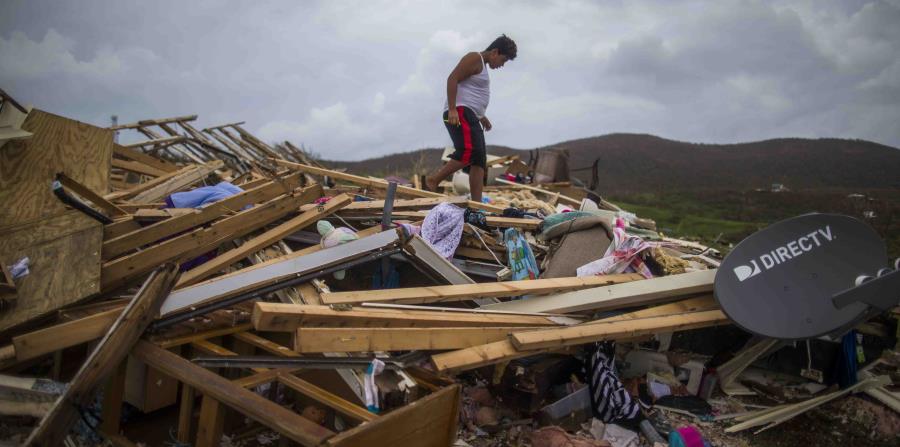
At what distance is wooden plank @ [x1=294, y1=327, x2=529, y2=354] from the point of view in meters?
2.45

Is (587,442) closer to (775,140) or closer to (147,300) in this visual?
(147,300)

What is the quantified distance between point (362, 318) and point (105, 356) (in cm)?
113

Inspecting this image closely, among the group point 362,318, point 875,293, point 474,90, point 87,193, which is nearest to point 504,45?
point 474,90

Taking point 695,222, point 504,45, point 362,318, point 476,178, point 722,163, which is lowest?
point 362,318

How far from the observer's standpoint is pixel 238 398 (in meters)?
2.09

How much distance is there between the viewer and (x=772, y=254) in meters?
3.34

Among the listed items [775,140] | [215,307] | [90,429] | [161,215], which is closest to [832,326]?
[215,307]

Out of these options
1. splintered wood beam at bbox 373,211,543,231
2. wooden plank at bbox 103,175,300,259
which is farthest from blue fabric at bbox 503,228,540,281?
wooden plank at bbox 103,175,300,259

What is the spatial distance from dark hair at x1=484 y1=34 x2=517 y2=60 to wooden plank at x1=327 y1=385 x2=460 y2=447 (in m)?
3.54

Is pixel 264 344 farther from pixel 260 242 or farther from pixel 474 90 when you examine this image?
pixel 474 90

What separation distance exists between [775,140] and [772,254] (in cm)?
2552

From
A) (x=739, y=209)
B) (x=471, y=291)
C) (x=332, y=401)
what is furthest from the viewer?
(x=739, y=209)

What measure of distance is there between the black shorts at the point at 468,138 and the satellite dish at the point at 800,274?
2.41 m

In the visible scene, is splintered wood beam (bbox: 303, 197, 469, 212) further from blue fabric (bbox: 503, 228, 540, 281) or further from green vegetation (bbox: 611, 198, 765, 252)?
green vegetation (bbox: 611, 198, 765, 252)
